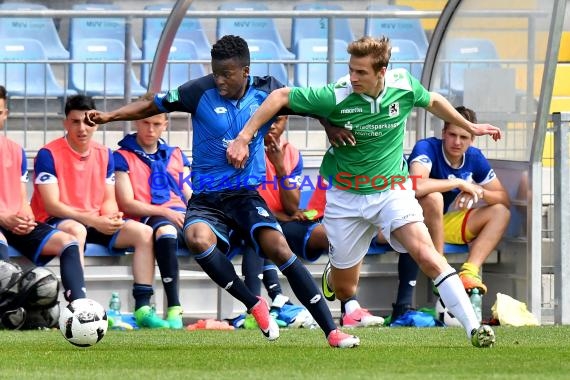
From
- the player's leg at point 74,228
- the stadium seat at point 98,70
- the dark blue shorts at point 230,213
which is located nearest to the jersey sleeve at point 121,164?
the player's leg at point 74,228

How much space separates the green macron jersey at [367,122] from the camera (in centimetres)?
838

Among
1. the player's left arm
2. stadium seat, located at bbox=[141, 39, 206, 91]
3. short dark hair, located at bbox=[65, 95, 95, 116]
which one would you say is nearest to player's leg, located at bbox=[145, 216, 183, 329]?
short dark hair, located at bbox=[65, 95, 95, 116]

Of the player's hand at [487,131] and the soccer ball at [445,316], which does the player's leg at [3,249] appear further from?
the player's hand at [487,131]

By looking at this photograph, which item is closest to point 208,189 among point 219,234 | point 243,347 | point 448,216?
point 219,234

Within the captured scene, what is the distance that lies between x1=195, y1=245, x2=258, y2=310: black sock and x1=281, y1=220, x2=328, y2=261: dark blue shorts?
8.01 ft

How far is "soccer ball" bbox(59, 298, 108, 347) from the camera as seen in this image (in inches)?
336

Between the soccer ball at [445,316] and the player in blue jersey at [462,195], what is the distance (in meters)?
0.27

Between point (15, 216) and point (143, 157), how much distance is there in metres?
1.28

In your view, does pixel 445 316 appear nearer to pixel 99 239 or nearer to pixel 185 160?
pixel 185 160

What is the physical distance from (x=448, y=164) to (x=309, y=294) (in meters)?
3.14

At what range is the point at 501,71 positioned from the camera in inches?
465

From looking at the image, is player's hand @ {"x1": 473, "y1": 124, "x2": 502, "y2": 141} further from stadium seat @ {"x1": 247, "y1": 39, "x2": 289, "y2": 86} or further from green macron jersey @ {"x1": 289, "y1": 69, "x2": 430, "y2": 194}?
stadium seat @ {"x1": 247, "y1": 39, "x2": 289, "y2": 86}

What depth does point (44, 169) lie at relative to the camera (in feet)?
36.0

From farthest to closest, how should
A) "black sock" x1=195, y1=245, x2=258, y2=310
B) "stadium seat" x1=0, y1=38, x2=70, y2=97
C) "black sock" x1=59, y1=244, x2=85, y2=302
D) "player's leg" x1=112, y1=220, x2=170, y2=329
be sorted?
1. "stadium seat" x1=0, y1=38, x2=70, y2=97
2. "player's leg" x1=112, y1=220, x2=170, y2=329
3. "black sock" x1=59, y1=244, x2=85, y2=302
4. "black sock" x1=195, y1=245, x2=258, y2=310
